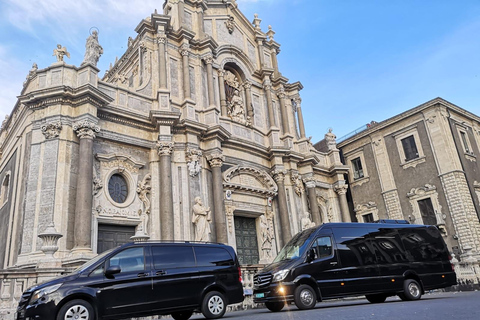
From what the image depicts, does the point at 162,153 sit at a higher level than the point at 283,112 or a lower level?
lower

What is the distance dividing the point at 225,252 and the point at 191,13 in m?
15.4

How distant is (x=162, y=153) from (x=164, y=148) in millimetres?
218

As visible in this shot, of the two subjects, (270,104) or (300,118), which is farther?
(300,118)

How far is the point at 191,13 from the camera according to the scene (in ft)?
66.0

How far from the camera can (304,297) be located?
8602mm

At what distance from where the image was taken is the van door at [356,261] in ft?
30.5

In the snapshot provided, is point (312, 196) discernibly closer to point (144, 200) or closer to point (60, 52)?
point (144, 200)

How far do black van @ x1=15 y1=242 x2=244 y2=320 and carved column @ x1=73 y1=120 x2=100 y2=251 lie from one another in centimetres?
582

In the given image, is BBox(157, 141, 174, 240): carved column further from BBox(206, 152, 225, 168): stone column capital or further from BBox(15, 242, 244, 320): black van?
BBox(15, 242, 244, 320): black van

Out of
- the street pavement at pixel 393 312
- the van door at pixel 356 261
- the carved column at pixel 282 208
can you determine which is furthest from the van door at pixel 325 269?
the carved column at pixel 282 208

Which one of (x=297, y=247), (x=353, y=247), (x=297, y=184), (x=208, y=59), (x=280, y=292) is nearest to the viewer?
(x=280, y=292)

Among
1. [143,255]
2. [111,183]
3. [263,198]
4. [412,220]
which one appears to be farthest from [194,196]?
[412,220]

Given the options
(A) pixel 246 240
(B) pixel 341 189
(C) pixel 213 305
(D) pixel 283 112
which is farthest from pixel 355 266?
(B) pixel 341 189

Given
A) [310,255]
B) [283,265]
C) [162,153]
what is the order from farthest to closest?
[162,153] < [310,255] < [283,265]
